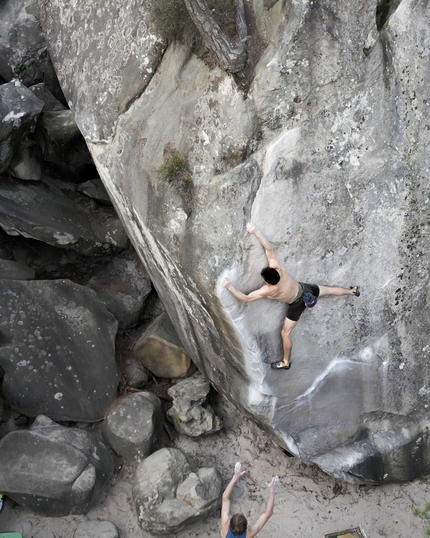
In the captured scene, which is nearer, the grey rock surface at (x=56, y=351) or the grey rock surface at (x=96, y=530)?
the grey rock surface at (x=96, y=530)

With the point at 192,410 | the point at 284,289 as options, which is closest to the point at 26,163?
the point at 192,410

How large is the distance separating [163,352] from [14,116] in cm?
327

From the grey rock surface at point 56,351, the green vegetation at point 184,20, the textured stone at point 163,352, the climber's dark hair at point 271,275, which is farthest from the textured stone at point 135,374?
the green vegetation at point 184,20

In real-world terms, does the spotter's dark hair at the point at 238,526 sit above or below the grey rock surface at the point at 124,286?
below

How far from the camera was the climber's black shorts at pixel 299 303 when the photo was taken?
211 inches

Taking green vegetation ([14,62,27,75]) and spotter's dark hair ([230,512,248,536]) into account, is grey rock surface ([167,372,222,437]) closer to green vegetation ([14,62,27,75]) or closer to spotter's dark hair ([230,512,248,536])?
spotter's dark hair ([230,512,248,536])

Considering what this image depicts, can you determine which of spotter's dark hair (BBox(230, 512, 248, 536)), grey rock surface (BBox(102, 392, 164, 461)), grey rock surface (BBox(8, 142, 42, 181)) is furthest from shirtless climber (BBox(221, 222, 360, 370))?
grey rock surface (BBox(8, 142, 42, 181))

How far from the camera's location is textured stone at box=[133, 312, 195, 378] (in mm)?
7168

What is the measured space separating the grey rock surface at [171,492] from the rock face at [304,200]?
0.86 m

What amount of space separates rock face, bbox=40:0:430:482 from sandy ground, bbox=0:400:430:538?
0.35 metres

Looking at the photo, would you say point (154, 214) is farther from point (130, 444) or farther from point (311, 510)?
point (311, 510)

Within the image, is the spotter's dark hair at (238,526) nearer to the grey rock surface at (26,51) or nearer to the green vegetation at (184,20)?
the green vegetation at (184,20)

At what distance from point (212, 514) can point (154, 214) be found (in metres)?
3.19

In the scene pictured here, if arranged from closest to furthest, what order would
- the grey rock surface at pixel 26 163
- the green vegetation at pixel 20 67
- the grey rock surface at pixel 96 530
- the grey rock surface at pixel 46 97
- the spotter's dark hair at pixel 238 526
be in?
1. the spotter's dark hair at pixel 238 526
2. the grey rock surface at pixel 96 530
3. the grey rock surface at pixel 26 163
4. the grey rock surface at pixel 46 97
5. the green vegetation at pixel 20 67
